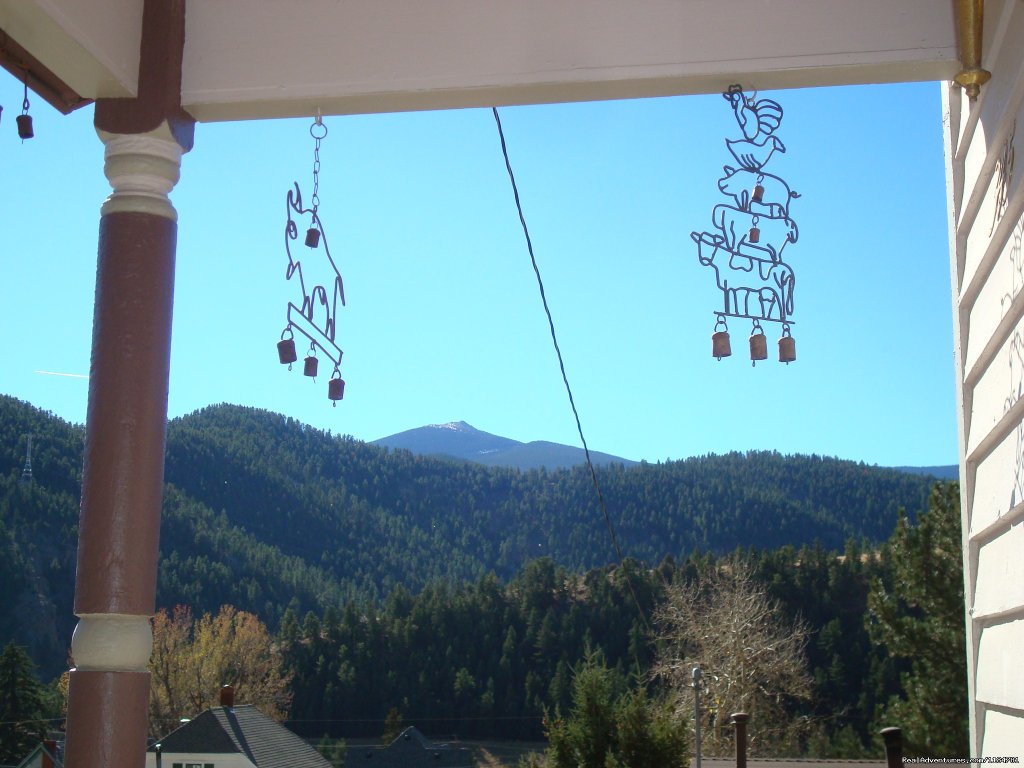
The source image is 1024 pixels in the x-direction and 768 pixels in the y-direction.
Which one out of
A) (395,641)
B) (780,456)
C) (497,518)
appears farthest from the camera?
(497,518)

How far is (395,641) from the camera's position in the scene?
61.4 m

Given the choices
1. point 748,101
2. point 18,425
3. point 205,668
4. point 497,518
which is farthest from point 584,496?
point 748,101

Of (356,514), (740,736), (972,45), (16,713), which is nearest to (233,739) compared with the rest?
(16,713)

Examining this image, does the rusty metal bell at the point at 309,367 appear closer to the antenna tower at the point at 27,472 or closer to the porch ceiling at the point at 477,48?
the porch ceiling at the point at 477,48

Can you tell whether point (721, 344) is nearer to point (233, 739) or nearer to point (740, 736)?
point (740, 736)

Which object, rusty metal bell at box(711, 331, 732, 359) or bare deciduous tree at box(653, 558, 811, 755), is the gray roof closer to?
bare deciduous tree at box(653, 558, 811, 755)

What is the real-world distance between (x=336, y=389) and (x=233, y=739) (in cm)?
2571

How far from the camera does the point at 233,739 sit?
27.0 m

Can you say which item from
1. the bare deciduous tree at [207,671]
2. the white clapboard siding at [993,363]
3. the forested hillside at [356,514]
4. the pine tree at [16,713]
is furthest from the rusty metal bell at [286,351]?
the forested hillside at [356,514]

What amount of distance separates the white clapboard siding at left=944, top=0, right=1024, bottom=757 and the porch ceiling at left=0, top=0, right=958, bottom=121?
0.29m

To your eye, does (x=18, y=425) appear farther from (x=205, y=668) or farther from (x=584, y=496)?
(x=584, y=496)

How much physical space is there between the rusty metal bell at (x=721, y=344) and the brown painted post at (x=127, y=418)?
1.47m

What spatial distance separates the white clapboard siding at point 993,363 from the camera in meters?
2.15

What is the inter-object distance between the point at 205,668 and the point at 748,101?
4433 cm
